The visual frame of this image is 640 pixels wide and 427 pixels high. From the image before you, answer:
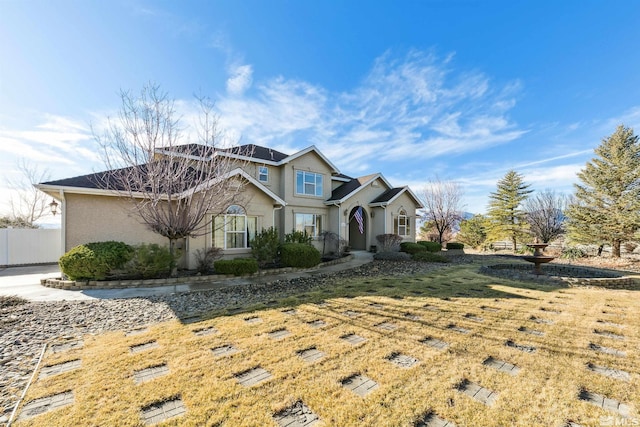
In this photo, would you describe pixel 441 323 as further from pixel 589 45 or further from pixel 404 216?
pixel 404 216

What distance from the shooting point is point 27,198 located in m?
25.0

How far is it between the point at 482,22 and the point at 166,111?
48.3 feet

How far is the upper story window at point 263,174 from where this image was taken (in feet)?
55.9

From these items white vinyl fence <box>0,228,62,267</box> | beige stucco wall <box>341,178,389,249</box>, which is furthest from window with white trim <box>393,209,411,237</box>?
white vinyl fence <box>0,228,62,267</box>

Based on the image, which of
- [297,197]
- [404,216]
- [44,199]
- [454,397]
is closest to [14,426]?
[454,397]

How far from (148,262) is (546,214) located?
3650 cm

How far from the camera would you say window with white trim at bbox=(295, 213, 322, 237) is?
1842 centimetres

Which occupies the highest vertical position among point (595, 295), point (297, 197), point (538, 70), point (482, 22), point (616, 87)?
point (482, 22)

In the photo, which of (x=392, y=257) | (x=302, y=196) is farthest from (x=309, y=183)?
(x=392, y=257)

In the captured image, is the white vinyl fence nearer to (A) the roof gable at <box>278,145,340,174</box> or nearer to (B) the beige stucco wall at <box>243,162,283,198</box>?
(B) the beige stucco wall at <box>243,162,283,198</box>

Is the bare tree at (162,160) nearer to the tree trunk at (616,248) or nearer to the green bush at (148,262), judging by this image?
the green bush at (148,262)

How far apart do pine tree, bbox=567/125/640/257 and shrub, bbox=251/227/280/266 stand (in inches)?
949

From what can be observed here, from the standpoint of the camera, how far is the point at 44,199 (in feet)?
81.3

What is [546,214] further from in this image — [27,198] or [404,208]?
[27,198]
